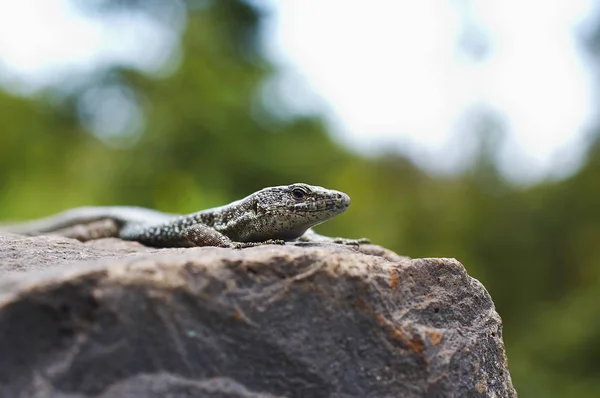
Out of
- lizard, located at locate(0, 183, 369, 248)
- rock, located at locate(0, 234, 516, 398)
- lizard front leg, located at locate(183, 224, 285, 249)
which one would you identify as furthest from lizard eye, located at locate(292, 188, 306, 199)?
rock, located at locate(0, 234, 516, 398)

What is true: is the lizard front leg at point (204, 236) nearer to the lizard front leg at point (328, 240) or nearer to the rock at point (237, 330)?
the lizard front leg at point (328, 240)

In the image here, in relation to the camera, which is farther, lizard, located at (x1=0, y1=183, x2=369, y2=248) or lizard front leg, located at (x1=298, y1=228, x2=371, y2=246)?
lizard front leg, located at (x1=298, y1=228, x2=371, y2=246)

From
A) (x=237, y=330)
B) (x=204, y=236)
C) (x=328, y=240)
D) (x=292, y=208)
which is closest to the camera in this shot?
(x=237, y=330)

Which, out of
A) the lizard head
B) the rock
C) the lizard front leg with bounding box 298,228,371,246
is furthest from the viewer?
the lizard front leg with bounding box 298,228,371,246

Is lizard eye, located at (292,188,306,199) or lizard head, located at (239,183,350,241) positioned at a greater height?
lizard eye, located at (292,188,306,199)

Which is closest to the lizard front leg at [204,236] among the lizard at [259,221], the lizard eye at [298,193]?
the lizard at [259,221]

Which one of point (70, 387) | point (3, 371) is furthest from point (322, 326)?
point (3, 371)

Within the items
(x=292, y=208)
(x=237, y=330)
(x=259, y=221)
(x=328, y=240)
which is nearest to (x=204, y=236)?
(x=259, y=221)

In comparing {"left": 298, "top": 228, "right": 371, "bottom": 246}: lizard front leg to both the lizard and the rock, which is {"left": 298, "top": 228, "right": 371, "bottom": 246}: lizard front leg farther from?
the rock

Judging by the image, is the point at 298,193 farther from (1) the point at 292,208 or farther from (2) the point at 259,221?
(2) the point at 259,221
